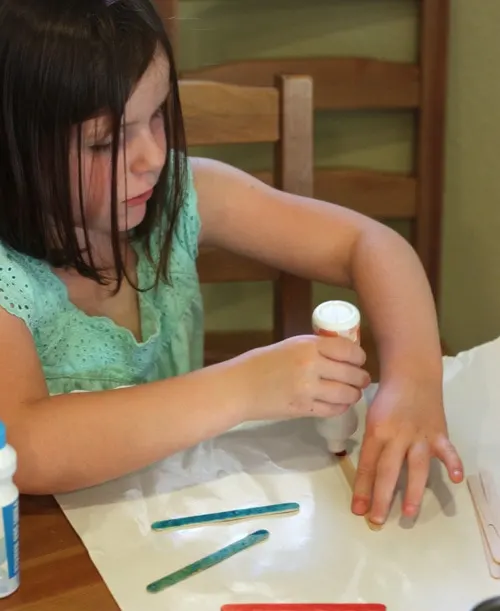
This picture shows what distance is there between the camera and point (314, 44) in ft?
4.37

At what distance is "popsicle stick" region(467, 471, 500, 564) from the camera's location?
2.04 feet

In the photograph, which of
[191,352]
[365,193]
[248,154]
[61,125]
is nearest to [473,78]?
[365,193]

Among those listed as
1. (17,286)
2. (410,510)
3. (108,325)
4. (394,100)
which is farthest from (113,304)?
(394,100)

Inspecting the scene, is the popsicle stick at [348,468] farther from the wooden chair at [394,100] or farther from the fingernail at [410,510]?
the wooden chair at [394,100]

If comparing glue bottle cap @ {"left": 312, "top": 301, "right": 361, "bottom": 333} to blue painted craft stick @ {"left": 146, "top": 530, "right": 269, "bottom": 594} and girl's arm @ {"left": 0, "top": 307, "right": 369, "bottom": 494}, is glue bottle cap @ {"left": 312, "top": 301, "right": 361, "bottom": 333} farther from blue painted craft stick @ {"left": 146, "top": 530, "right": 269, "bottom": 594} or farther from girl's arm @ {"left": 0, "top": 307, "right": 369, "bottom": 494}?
blue painted craft stick @ {"left": 146, "top": 530, "right": 269, "bottom": 594}

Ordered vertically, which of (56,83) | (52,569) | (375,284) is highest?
(56,83)

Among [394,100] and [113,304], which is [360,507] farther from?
[394,100]

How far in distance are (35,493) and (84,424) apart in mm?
71

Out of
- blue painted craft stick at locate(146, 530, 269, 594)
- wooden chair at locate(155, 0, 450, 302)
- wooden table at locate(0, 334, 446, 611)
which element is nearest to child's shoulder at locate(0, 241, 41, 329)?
wooden table at locate(0, 334, 446, 611)

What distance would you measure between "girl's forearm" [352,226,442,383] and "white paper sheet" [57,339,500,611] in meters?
0.06

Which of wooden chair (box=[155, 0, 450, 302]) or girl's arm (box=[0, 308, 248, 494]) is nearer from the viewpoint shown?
girl's arm (box=[0, 308, 248, 494])

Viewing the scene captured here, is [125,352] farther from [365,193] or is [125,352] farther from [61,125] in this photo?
[365,193]

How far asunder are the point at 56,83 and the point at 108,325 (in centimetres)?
27

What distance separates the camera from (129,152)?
0.72 meters
